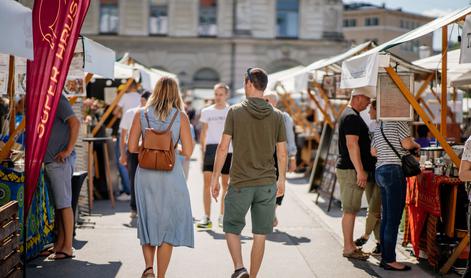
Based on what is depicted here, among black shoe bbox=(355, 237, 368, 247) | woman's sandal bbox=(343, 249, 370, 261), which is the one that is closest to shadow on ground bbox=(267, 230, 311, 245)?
black shoe bbox=(355, 237, 368, 247)

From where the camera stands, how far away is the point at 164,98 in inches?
240

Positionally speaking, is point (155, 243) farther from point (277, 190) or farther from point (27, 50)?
point (27, 50)

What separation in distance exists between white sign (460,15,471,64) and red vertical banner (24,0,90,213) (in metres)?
3.35

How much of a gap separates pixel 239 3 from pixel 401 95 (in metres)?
31.6

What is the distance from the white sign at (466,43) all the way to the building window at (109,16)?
33.7 metres

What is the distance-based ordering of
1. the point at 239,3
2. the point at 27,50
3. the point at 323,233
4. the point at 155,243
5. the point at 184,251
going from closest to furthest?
the point at 27,50 → the point at 155,243 → the point at 184,251 → the point at 323,233 → the point at 239,3

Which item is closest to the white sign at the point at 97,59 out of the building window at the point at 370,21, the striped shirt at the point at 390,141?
the striped shirt at the point at 390,141

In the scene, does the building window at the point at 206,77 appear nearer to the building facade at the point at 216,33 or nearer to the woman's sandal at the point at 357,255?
the building facade at the point at 216,33

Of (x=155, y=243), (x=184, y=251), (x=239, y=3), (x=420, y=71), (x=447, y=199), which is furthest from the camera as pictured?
(x=239, y=3)

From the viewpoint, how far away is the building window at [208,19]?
38.6 meters

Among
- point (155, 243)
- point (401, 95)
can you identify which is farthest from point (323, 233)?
point (155, 243)

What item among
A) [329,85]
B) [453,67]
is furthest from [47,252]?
[453,67]

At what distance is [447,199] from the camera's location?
7117mm

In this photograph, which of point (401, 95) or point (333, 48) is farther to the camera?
point (333, 48)
